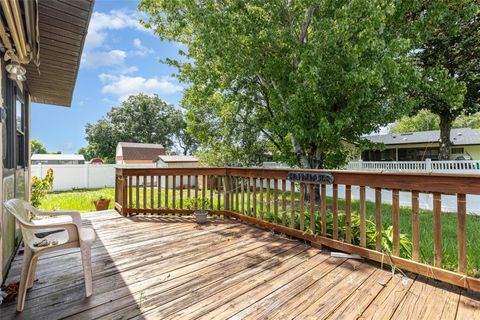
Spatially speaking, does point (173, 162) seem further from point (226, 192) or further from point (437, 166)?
point (437, 166)

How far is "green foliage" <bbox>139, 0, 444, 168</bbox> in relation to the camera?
16.6 ft

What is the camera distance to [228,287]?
2178mm

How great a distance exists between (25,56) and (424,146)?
64.2ft

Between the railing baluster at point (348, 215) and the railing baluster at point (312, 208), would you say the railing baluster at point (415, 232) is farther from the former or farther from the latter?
the railing baluster at point (312, 208)

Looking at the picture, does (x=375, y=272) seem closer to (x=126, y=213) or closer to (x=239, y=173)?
(x=239, y=173)

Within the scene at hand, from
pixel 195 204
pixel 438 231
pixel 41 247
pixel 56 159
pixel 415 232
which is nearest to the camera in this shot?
pixel 41 247

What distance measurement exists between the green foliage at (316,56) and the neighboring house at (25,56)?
3368 millimetres

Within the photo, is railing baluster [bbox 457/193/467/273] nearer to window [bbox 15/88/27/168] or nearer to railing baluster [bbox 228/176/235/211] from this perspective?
railing baluster [bbox 228/176/235/211]

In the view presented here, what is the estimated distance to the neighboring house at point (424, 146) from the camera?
15.6m

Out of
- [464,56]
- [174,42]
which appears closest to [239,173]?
[174,42]

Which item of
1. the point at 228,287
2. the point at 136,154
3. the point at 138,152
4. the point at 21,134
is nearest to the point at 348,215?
the point at 228,287

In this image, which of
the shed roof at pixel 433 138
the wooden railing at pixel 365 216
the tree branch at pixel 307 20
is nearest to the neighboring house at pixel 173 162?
the wooden railing at pixel 365 216

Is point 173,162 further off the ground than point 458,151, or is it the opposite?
point 458,151

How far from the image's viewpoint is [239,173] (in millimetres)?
4375
